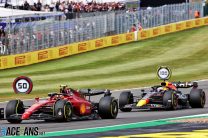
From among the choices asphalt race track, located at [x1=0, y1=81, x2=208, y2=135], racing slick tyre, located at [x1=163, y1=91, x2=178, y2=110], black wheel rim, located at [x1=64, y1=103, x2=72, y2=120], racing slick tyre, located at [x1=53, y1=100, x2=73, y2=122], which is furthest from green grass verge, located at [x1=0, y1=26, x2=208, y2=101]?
racing slick tyre, located at [x1=53, y1=100, x2=73, y2=122]

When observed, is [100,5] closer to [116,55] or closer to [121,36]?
[121,36]

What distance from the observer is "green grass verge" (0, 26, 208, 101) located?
131 feet

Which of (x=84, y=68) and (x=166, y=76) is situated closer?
(x=166, y=76)

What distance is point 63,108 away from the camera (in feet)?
64.6

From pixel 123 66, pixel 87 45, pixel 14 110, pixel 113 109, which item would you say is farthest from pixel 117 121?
pixel 87 45

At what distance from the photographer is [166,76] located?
2395 centimetres

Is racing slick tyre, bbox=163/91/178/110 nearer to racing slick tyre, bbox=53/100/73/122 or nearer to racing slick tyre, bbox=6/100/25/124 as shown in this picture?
racing slick tyre, bbox=53/100/73/122

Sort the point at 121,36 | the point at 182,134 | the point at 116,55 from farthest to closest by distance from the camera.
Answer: the point at 121,36
the point at 116,55
the point at 182,134

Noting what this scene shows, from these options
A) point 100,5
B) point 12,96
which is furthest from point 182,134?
point 100,5

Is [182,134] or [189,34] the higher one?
[189,34]

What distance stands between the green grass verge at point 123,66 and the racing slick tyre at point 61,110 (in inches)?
521

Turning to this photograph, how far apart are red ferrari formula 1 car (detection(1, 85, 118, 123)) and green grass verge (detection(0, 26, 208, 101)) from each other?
39.7ft

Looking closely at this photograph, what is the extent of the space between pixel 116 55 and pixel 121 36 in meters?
6.12

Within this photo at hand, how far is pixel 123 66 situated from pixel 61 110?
100 feet
